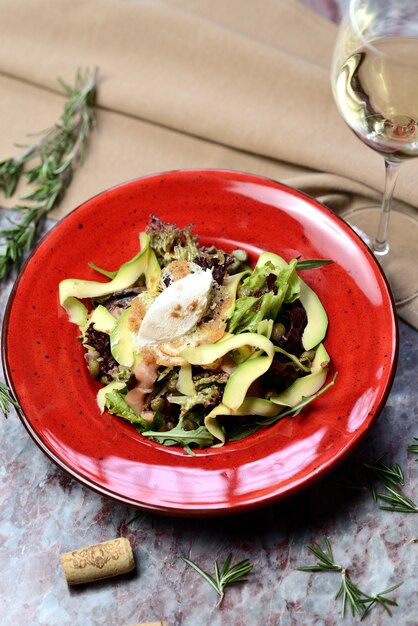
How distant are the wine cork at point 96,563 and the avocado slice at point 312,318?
0.88 m

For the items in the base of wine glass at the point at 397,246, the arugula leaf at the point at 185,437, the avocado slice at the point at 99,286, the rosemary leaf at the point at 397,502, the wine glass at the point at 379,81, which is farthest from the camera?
the base of wine glass at the point at 397,246

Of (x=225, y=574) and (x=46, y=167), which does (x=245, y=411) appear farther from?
(x=46, y=167)

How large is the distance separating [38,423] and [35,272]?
0.60 m

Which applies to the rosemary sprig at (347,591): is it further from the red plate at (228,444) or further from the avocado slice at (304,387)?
the avocado slice at (304,387)

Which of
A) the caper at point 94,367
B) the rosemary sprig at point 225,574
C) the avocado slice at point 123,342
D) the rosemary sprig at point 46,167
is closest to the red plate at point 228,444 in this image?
the caper at point 94,367

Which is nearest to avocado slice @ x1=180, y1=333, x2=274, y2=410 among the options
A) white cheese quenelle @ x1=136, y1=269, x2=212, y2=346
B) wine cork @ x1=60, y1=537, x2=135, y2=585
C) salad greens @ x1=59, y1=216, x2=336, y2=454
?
salad greens @ x1=59, y1=216, x2=336, y2=454

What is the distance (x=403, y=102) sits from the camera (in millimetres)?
2350

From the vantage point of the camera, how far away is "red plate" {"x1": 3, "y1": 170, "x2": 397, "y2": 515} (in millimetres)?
2289

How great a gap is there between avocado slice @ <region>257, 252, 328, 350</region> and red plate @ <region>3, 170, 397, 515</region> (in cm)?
4

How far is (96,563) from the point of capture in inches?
94.6

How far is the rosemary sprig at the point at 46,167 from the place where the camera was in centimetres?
322

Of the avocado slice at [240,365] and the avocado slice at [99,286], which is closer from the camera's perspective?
the avocado slice at [240,365]

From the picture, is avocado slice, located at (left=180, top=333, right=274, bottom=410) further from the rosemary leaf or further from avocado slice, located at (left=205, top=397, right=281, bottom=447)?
the rosemary leaf

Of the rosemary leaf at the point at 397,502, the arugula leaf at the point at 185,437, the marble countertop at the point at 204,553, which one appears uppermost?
the arugula leaf at the point at 185,437
